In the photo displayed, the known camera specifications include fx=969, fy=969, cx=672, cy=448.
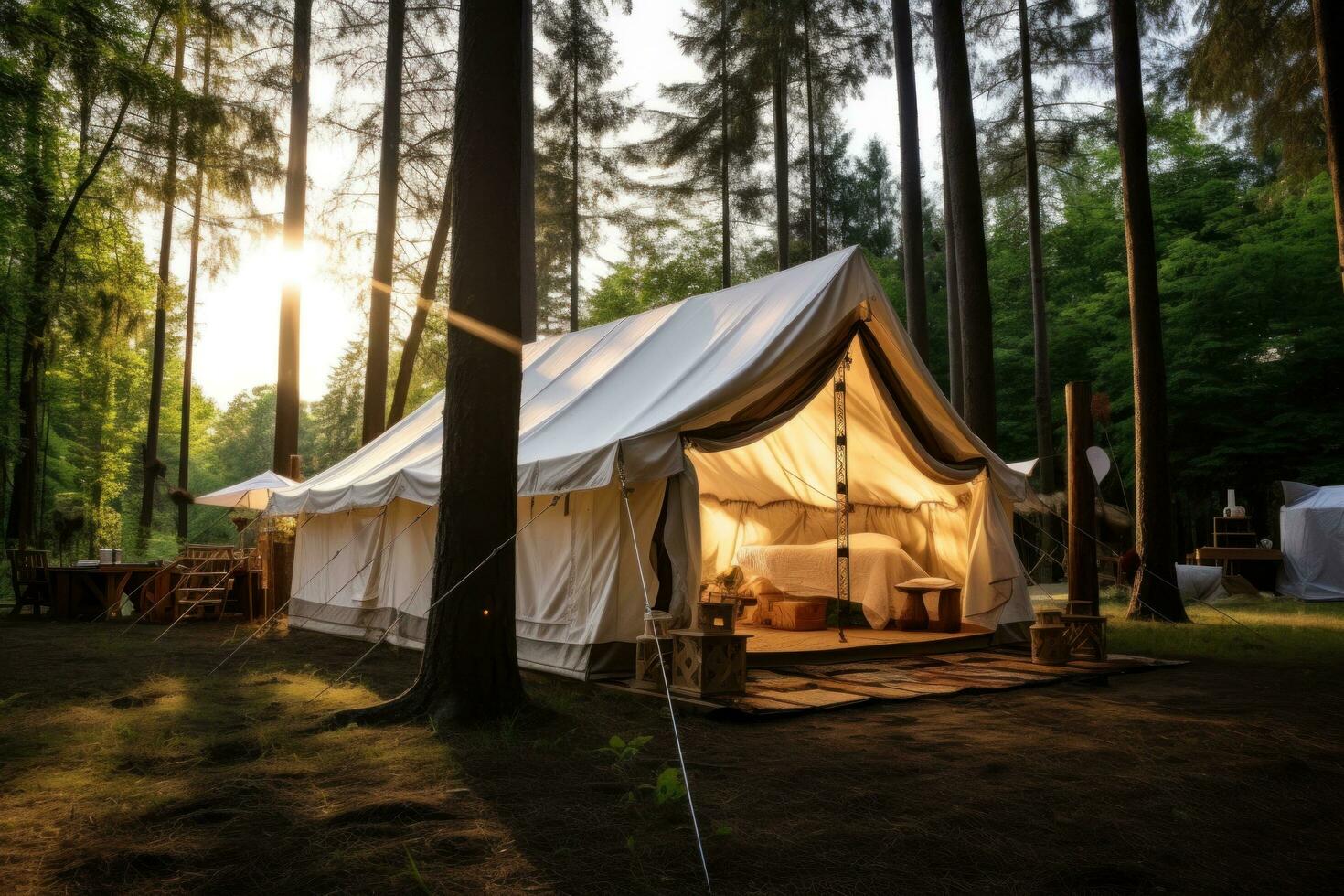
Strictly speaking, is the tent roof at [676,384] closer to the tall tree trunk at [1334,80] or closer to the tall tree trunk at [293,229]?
the tall tree trunk at [1334,80]

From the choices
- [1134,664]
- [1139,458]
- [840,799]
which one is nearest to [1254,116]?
[1139,458]

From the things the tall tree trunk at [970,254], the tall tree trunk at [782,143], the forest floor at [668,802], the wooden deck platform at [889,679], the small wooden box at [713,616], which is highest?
the tall tree trunk at [782,143]

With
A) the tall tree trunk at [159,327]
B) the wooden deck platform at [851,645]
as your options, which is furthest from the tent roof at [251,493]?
the wooden deck platform at [851,645]

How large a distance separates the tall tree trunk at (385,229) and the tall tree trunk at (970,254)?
6944 millimetres

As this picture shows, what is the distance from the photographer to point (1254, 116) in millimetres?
9508

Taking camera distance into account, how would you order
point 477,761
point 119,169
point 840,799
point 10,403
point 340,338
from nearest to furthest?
1. point 840,799
2. point 477,761
3. point 119,169
4. point 10,403
5. point 340,338

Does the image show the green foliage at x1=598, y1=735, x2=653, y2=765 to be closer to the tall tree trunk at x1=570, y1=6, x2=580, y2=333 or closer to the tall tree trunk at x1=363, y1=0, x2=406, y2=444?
the tall tree trunk at x1=363, y1=0, x2=406, y2=444

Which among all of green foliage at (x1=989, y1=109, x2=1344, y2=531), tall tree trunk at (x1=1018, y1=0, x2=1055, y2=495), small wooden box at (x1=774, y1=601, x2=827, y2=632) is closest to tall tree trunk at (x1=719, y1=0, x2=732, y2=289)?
tall tree trunk at (x1=1018, y1=0, x2=1055, y2=495)

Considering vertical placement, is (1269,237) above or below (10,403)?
above

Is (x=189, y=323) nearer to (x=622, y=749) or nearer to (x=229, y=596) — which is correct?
(x=229, y=596)

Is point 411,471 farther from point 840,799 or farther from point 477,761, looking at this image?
point 840,799

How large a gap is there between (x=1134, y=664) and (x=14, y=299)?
Answer: 43.4 ft

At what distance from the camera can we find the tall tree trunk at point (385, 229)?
1229cm

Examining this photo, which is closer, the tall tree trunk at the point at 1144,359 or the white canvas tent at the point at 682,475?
the white canvas tent at the point at 682,475
